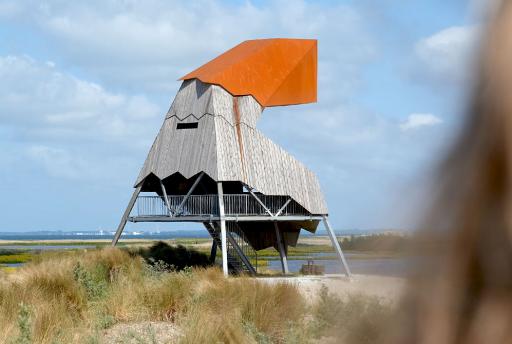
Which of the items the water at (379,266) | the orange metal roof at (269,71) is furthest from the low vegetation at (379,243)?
the orange metal roof at (269,71)

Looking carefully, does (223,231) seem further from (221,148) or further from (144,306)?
(144,306)

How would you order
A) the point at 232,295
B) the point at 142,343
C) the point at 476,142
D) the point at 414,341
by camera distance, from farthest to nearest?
the point at 232,295 < the point at 142,343 < the point at 414,341 < the point at 476,142

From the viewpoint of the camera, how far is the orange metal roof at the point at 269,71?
35.2 meters

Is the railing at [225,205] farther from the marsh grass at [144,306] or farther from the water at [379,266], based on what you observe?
the water at [379,266]

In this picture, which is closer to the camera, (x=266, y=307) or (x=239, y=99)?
(x=266, y=307)

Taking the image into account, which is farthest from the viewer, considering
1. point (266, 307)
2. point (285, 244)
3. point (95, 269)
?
point (285, 244)

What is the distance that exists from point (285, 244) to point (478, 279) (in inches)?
1520

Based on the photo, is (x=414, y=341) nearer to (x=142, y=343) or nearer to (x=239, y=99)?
(x=142, y=343)

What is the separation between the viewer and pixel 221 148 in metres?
33.2

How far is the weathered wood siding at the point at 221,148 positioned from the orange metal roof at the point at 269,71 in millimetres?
587

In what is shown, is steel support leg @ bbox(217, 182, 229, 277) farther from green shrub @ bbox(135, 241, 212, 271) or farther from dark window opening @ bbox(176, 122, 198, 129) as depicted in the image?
green shrub @ bbox(135, 241, 212, 271)

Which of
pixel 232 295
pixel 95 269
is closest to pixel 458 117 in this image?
pixel 232 295

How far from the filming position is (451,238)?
988mm

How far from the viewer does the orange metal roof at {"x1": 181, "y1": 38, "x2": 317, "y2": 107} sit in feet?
115
